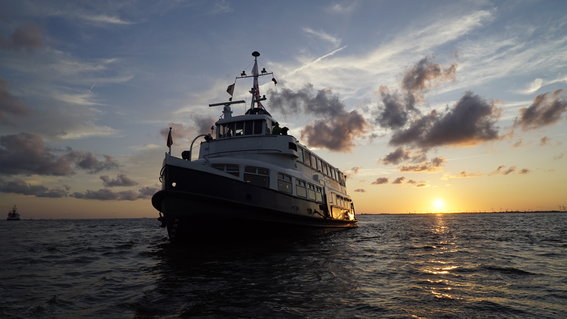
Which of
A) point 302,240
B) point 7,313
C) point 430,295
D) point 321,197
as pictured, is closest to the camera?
point 7,313

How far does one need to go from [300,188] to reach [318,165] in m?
5.89

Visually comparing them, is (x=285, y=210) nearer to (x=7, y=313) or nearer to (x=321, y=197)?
(x=321, y=197)

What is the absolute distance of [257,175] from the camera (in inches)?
612

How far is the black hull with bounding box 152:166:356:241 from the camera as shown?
516 inches

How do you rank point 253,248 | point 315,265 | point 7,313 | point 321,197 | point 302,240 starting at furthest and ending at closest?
1. point 321,197
2. point 302,240
3. point 253,248
4. point 315,265
5. point 7,313

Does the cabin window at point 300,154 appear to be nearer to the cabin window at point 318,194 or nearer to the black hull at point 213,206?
the cabin window at point 318,194

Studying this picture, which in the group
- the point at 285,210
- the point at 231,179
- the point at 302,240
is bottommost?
the point at 302,240

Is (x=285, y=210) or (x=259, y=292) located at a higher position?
(x=285, y=210)

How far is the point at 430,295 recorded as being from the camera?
663 cm

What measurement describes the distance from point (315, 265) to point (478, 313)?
544 centimetres

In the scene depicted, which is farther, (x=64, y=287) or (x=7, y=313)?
(x=64, y=287)

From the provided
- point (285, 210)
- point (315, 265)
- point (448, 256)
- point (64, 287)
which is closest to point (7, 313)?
point (64, 287)

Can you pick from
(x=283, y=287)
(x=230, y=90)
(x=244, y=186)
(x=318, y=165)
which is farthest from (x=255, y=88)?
(x=283, y=287)

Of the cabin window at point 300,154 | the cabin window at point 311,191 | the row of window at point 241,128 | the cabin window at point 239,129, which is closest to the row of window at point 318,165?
the cabin window at point 300,154
